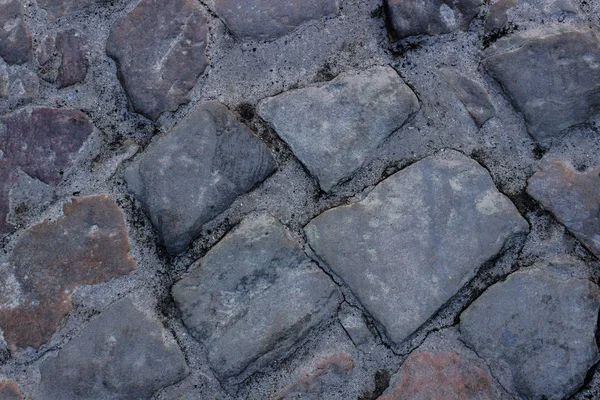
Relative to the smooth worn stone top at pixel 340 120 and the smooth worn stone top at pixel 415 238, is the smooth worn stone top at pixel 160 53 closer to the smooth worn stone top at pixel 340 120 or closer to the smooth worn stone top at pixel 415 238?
the smooth worn stone top at pixel 340 120

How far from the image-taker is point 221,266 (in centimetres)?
110

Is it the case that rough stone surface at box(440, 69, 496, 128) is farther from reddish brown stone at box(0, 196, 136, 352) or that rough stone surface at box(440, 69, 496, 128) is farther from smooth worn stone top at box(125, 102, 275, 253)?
reddish brown stone at box(0, 196, 136, 352)

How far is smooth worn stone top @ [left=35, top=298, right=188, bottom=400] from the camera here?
1.08 metres

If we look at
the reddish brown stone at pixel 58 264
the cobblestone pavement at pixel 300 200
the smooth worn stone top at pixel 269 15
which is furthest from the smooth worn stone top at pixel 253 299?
the smooth worn stone top at pixel 269 15

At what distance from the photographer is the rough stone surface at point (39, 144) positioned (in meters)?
1.15

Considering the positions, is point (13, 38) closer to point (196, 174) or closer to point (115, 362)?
point (196, 174)

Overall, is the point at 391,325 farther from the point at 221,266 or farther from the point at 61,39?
the point at 61,39

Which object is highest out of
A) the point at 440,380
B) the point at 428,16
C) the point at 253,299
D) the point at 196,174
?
the point at 428,16

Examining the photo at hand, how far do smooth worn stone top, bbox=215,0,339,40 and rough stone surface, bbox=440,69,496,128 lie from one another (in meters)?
0.29

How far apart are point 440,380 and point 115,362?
59 cm

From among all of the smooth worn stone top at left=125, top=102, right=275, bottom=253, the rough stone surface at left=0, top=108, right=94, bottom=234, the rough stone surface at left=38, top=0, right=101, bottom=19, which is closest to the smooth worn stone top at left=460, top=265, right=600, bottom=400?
the smooth worn stone top at left=125, top=102, right=275, bottom=253

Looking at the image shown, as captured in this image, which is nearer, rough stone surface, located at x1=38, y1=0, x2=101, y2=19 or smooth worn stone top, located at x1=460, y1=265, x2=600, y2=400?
smooth worn stone top, located at x1=460, y1=265, x2=600, y2=400

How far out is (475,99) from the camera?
114 cm

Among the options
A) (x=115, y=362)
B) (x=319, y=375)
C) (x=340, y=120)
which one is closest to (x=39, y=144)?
(x=115, y=362)
